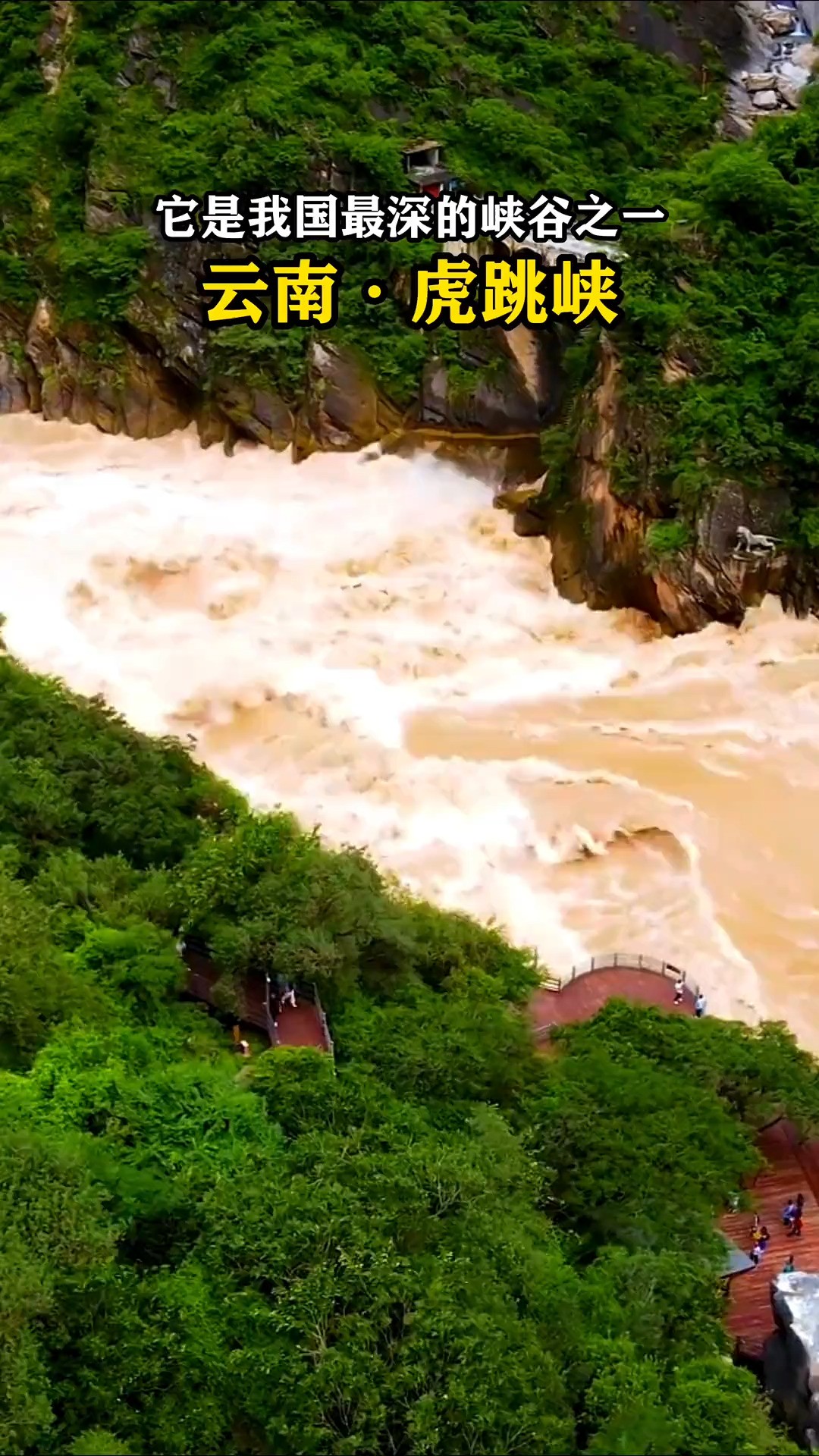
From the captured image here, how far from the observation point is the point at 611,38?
1125 inches

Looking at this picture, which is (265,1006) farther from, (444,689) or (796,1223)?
(444,689)

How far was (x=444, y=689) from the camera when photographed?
2033cm

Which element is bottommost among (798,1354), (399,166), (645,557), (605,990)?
(798,1354)

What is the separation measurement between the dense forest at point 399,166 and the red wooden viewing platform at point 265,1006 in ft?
39.3

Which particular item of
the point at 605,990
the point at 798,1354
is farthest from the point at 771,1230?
the point at 605,990

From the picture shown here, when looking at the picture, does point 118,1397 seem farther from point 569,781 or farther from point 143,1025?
point 569,781

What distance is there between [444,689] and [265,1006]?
9.03 metres

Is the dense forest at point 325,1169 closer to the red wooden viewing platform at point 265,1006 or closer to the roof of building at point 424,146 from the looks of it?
the red wooden viewing platform at point 265,1006

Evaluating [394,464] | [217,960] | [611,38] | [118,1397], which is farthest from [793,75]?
[118,1397]

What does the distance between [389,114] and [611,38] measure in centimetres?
653

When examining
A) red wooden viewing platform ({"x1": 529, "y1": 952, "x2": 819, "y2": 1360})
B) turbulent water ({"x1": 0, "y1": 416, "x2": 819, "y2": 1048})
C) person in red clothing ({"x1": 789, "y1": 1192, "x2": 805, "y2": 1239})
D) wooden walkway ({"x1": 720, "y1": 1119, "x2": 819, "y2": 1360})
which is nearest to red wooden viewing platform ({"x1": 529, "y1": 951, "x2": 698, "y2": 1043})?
red wooden viewing platform ({"x1": 529, "y1": 952, "x2": 819, "y2": 1360})

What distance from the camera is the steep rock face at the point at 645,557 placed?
2064 centimetres

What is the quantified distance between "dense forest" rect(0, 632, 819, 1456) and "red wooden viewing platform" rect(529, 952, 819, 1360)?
32.2 inches

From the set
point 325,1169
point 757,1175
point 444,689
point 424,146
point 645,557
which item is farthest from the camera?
point 424,146
